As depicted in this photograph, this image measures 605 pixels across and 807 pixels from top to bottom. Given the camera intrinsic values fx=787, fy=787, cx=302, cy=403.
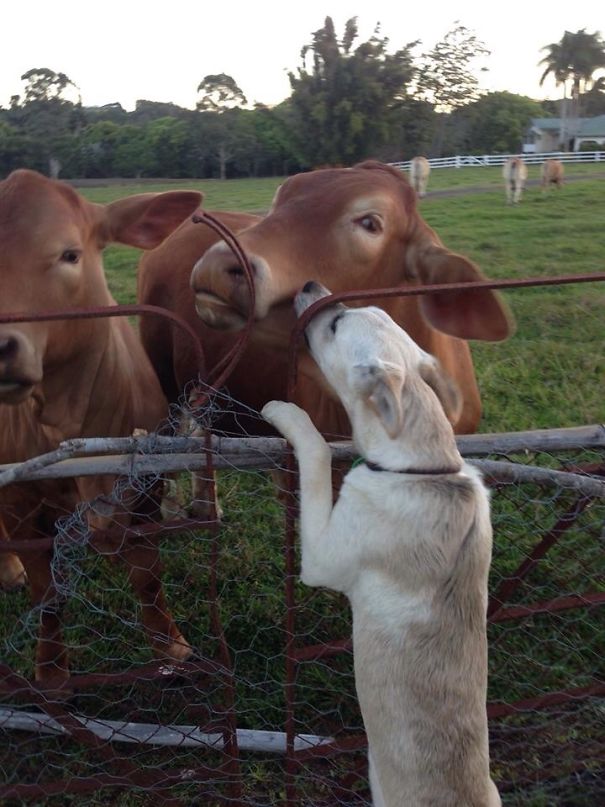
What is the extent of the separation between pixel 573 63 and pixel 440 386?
2181 inches

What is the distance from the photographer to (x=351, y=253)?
9.40 feet

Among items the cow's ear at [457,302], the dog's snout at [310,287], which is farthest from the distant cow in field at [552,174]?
the dog's snout at [310,287]

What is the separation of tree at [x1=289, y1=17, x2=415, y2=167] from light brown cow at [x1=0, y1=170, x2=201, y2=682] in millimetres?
35876

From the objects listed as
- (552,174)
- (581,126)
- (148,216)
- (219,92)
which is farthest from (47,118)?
(148,216)

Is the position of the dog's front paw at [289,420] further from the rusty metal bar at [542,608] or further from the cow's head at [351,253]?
the rusty metal bar at [542,608]

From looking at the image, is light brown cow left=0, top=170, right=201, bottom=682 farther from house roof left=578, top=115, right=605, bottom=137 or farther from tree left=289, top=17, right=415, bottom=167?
house roof left=578, top=115, right=605, bottom=137

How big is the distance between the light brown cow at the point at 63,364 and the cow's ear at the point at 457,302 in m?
0.96

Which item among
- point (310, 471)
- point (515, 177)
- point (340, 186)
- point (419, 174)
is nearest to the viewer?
point (310, 471)

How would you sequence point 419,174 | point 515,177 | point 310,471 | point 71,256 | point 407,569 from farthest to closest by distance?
point 419,174
point 515,177
point 71,256
point 310,471
point 407,569

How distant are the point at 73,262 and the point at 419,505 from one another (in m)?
1.55

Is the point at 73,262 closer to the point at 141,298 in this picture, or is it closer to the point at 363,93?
the point at 141,298

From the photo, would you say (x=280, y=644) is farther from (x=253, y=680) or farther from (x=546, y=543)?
(x=546, y=543)

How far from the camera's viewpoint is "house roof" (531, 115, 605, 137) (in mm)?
50719

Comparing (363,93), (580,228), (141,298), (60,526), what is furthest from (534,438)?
(363,93)
